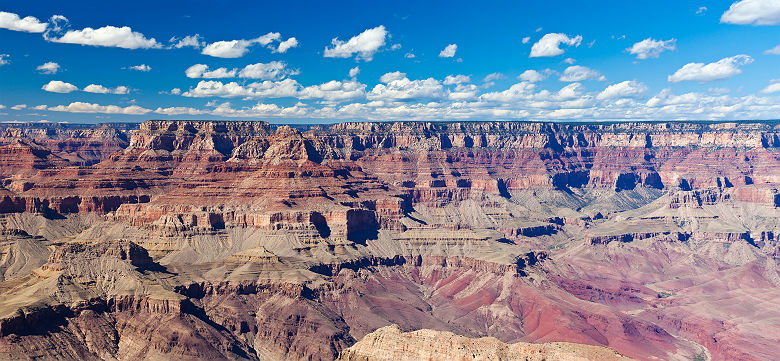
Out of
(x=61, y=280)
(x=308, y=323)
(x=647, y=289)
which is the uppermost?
(x=61, y=280)

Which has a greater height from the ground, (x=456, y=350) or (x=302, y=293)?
(x=456, y=350)

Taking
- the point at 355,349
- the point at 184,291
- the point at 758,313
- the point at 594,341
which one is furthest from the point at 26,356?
the point at 758,313

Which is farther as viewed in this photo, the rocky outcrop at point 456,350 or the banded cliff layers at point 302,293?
the banded cliff layers at point 302,293

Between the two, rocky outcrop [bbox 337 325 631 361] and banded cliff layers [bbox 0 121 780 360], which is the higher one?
rocky outcrop [bbox 337 325 631 361]

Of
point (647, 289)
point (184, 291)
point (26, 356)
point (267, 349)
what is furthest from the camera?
point (647, 289)

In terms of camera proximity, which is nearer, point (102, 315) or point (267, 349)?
point (102, 315)

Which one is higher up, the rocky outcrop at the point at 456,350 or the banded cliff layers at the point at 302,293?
the rocky outcrop at the point at 456,350

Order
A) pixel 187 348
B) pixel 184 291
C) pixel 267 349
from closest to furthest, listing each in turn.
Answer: pixel 187 348
pixel 267 349
pixel 184 291

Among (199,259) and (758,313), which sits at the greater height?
(199,259)

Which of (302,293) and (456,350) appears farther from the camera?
(302,293)

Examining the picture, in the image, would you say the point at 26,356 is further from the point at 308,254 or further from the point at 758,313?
the point at 758,313

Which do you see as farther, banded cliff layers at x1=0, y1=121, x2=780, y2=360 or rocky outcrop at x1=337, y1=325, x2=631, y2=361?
banded cliff layers at x1=0, y1=121, x2=780, y2=360
